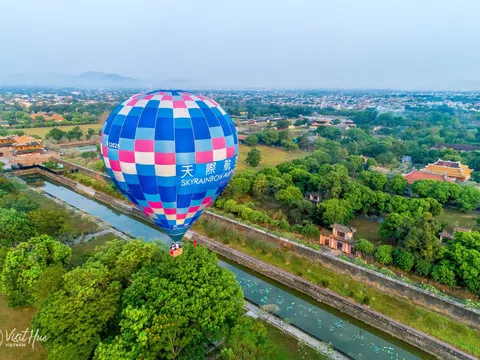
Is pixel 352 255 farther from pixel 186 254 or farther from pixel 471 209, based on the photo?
pixel 471 209

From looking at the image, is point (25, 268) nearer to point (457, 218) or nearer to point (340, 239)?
point (340, 239)

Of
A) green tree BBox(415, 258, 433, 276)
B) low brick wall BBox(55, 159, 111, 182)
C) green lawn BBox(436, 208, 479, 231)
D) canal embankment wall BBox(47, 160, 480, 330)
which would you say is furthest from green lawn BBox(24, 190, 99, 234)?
green lawn BBox(436, 208, 479, 231)

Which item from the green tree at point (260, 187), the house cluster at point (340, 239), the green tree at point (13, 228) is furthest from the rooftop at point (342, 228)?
the green tree at point (13, 228)

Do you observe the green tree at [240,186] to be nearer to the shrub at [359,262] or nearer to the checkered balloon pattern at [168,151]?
the shrub at [359,262]

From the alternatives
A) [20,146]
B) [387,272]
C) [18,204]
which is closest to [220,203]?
[387,272]

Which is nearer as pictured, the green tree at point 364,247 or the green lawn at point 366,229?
the green tree at point 364,247
